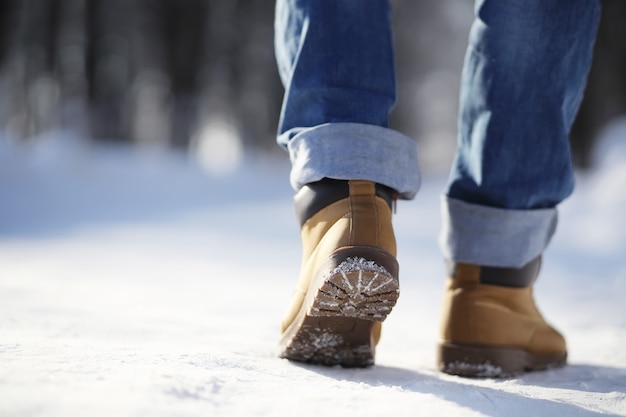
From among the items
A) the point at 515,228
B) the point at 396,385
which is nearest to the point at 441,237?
the point at 515,228

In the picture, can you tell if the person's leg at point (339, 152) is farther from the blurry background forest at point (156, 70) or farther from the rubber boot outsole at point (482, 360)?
the blurry background forest at point (156, 70)

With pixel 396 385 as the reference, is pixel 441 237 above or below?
above

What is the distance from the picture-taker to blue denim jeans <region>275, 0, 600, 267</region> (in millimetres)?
1007

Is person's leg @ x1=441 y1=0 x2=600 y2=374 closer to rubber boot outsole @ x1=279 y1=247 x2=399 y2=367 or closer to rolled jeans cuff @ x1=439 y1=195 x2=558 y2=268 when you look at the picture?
rolled jeans cuff @ x1=439 y1=195 x2=558 y2=268

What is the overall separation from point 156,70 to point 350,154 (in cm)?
1271

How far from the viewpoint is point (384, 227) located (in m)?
0.97

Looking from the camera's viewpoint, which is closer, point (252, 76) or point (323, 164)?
point (323, 164)

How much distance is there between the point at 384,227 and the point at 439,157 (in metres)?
21.9

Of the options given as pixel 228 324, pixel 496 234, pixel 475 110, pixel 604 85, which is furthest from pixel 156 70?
pixel 496 234

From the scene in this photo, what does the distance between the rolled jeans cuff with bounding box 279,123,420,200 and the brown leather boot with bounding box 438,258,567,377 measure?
27 centimetres

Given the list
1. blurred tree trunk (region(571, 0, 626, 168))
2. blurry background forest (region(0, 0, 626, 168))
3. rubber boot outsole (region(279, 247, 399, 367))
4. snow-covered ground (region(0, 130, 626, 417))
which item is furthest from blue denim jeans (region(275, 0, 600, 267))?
blurred tree trunk (region(571, 0, 626, 168))

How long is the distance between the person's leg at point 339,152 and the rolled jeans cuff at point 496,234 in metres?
0.16

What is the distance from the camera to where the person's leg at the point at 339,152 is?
96 centimetres

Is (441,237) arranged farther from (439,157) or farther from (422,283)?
(439,157)
